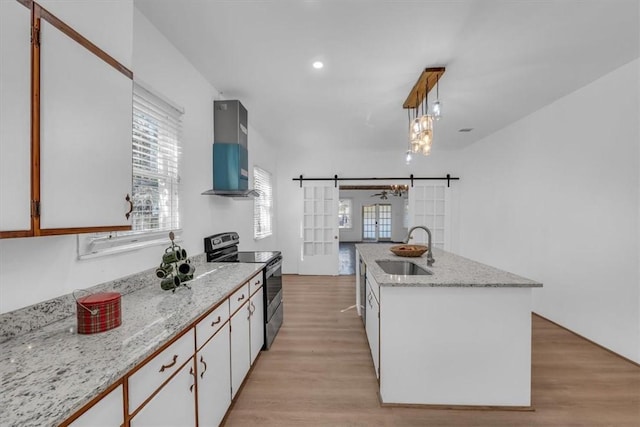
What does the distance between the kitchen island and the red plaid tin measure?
1.50 metres

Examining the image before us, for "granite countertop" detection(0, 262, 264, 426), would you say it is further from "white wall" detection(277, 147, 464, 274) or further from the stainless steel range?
"white wall" detection(277, 147, 464, 274)

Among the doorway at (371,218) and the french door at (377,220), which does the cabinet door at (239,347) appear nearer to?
the doorway at (371,218)

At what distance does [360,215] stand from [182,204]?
1099cm

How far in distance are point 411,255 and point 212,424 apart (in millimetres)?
2196

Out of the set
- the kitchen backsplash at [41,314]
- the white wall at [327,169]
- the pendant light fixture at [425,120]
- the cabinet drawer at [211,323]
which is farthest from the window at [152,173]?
the white wall at [327,169]

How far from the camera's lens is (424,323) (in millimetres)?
1871

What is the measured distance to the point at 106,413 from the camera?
2.72ft

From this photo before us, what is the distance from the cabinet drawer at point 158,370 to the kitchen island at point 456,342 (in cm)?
123

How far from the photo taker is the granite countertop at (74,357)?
69 centimetres

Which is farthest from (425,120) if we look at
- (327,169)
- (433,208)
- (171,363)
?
(433,208)

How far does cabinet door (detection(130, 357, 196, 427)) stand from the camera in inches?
40.0

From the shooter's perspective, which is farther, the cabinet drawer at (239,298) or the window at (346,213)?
the window at (346,213)

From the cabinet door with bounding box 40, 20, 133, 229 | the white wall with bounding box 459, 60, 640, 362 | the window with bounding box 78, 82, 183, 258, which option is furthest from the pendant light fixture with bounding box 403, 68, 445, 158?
the cabinet door with bounding box 40, 20, 133, 229

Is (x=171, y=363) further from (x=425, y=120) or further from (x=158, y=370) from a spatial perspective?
(x=425, y=120)
